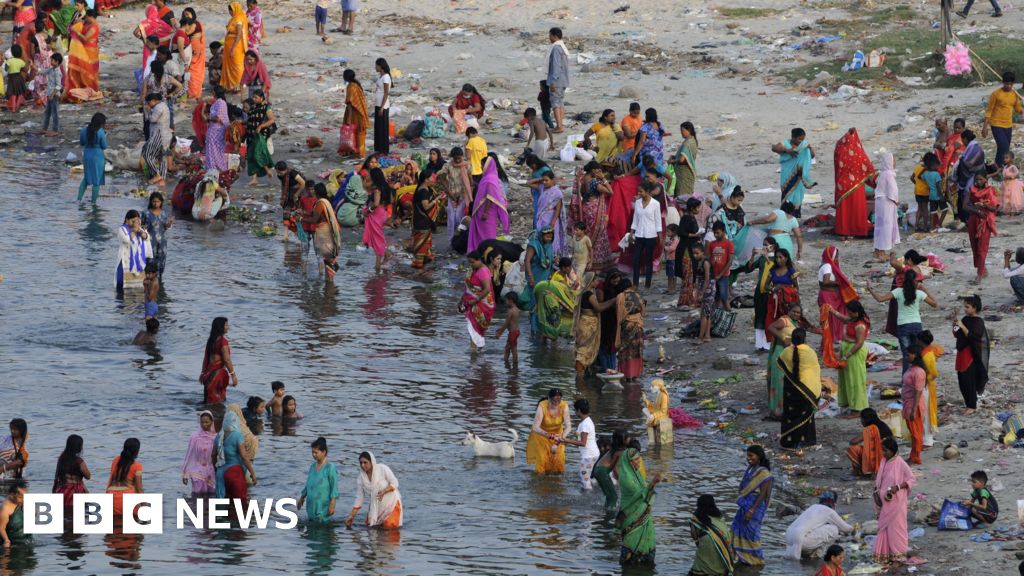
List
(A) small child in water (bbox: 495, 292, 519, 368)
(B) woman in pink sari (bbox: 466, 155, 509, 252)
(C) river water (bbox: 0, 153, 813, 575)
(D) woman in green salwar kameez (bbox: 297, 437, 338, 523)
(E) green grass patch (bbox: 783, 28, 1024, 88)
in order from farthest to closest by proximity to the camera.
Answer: (E) green grass patch (bbox: 783, 28, 1024, 88)
(B) woman in pink sari (bbox: 466, 155, 509, 252)
(A) small child in water (bbox: 495, 292, 519, 368)
(D) woman in green salwar kameez (bbox: 297, 437, 338, 523)
(C) river water (bbox: 0, 153, 813, 575)

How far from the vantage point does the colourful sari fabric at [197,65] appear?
28.8m

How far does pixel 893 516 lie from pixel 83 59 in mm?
20994

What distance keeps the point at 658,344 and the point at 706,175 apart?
229 inches

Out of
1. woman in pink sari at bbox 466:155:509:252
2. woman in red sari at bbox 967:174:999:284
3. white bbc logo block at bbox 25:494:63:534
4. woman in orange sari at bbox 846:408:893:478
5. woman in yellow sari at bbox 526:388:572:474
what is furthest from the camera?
woman in pink sari at bbox 466:155:509:252

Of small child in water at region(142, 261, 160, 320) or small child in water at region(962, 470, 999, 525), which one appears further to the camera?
small child in water at region(142, 261, 160, 320)

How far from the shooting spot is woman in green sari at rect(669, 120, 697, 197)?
21.4 m

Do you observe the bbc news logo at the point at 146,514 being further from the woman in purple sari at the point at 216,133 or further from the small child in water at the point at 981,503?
the woman in purple sari at the point at 216,133

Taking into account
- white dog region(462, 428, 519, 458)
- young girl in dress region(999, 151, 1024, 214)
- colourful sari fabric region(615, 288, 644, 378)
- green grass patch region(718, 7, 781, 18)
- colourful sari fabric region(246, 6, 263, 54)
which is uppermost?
green grass patch region(718, 7, 781, 18)

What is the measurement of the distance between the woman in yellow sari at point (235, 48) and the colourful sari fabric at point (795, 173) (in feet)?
36.6

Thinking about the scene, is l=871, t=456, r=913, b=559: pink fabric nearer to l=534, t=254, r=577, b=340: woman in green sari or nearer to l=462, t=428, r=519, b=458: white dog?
l=462, t=428, r=519, b=458: white dog

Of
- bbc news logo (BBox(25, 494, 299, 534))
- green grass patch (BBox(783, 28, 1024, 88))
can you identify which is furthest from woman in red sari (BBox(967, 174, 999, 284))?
green grass patch (BBox(783, 28, 1024, 88))

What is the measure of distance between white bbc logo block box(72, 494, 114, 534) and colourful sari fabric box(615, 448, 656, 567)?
13.6 feet

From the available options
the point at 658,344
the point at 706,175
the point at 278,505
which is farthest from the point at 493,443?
the point at 706,175

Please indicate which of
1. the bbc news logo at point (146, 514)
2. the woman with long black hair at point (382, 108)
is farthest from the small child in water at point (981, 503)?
the woman with long black hair at point (382, 108)
